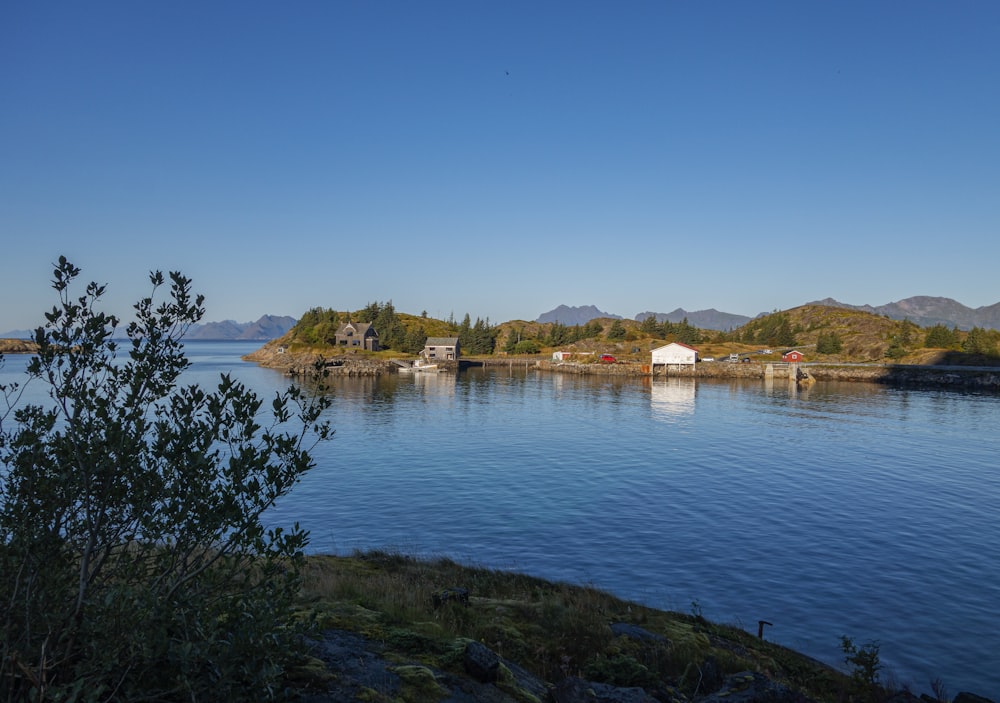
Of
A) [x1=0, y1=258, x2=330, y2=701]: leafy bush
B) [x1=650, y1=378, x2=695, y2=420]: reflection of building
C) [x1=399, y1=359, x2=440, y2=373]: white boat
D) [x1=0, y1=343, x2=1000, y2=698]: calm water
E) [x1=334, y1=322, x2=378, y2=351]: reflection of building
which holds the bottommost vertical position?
[x1=0, y1=343, x2=1000, y2=698]: calm water

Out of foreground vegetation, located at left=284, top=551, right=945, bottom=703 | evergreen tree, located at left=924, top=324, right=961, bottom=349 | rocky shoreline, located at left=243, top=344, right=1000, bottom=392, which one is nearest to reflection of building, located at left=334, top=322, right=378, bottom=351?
rocky shoreline, located at left=243, top=344, right=1000, bottom=392

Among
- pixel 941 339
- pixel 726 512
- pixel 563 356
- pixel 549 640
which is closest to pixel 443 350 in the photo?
pixel 563 356

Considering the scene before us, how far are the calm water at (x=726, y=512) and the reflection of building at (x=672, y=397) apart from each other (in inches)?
267

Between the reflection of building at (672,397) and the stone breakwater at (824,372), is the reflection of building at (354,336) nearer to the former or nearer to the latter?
the stone breakwater at (824,372)

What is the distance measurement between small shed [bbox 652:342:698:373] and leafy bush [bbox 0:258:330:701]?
556 ft

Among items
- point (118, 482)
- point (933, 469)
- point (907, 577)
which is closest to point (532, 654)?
point (118, 482)

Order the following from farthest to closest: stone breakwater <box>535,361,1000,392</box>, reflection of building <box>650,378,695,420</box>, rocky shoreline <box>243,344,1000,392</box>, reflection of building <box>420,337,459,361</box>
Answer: reflection of building <box>420,337,459,361</box>
rocky shoreline <box>243,344,1000,392</box>
stone breakwater <box>535,361,1000,392</box>
reflection of building <box>650,378,695,420</box>

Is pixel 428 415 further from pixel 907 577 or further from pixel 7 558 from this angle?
pixel 7 558

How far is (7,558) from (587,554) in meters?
25.9

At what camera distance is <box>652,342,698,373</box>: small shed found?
172m

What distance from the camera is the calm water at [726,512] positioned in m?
23.5

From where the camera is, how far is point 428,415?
8381 cm

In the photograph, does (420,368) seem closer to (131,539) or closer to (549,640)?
(549,640)

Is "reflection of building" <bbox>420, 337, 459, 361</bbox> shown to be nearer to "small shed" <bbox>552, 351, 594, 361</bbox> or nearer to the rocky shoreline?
the rocky shoreline
